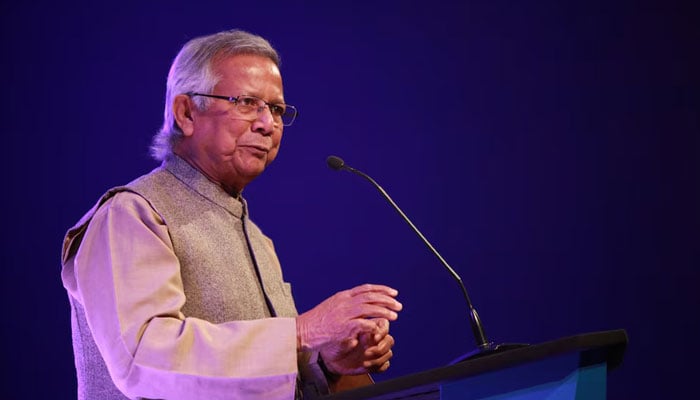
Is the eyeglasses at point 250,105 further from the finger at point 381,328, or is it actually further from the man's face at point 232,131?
the finger at point 381,328

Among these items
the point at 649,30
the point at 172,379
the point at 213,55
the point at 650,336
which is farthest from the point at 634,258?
the point at 172,379

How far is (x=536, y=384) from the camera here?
1183 millimetres

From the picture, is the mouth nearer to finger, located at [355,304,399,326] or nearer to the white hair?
the white hair

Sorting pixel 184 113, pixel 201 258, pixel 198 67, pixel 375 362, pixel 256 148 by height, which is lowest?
pixel 375 362

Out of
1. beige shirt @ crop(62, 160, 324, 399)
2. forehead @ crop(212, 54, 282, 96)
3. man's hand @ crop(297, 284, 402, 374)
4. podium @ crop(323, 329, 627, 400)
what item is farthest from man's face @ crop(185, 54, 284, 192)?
podium @ crop(323, 329, 627, 400)

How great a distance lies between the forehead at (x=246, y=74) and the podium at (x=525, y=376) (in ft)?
3.17

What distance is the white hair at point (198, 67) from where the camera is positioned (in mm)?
1917

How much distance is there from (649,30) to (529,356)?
8.86 ft

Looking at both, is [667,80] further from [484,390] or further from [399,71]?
[484,390]

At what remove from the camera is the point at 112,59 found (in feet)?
9.62

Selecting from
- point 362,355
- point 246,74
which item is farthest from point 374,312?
point 246,74

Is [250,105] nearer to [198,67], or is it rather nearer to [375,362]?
[198,67]

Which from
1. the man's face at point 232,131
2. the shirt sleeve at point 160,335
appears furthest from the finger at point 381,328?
the man's face at point 232,131

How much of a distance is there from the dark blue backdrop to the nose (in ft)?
3.78
